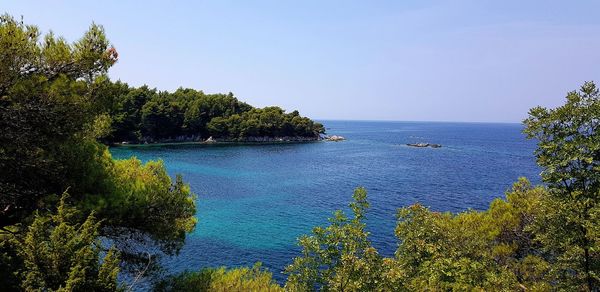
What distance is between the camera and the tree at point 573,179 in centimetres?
1534

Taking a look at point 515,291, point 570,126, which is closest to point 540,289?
point 515,291

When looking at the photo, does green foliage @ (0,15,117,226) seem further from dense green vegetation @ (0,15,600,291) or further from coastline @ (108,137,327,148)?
coastline @ (108,137,327,148)

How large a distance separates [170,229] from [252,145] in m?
111

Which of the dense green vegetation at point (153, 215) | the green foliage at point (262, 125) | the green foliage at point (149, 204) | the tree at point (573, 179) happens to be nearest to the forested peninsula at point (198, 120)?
the green foliage at point (262, 125)

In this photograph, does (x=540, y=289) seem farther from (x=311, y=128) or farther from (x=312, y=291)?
(x=311, y=128)

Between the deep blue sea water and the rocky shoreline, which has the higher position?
the rocky shoreline

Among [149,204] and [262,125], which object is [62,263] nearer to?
[149,204]

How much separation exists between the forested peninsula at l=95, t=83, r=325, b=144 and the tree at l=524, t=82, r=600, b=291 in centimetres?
12026

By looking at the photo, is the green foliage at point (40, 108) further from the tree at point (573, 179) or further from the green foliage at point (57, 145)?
the tree at point (573, 179)

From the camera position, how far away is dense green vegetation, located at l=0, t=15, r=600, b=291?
12602 millimetres

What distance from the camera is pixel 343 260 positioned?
1247cm

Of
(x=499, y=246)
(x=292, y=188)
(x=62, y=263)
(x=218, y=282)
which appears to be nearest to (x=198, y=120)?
(x=292, y=188)

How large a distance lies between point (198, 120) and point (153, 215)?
402ft

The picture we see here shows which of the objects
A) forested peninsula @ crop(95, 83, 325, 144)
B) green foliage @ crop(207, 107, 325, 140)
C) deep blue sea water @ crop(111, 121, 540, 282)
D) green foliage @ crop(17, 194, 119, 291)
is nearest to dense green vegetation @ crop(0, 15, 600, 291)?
green foliage @ crop(17, 194, 119, 291)
